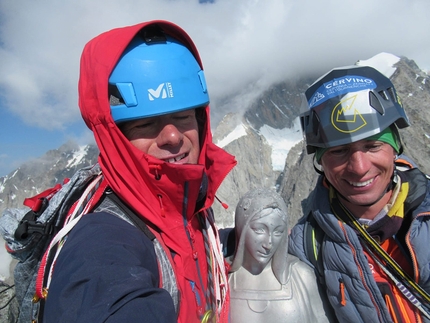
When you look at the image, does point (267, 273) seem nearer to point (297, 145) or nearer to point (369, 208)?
point (369, 208)

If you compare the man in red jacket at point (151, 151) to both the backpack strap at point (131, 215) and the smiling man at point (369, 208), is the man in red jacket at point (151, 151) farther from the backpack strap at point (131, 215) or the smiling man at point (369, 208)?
the smiling man at point (369, 208)

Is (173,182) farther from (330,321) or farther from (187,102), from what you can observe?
(330,321)

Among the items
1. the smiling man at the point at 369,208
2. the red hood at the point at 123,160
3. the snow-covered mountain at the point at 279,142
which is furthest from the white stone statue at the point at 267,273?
the snow-covered mountain at the point at 279,142

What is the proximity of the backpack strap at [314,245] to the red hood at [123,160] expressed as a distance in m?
2.11

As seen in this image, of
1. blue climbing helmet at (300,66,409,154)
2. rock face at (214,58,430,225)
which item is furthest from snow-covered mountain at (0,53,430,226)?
blue climbing helmet at (300,66,409,154)

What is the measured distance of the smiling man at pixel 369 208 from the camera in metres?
3.04

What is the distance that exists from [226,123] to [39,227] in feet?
329

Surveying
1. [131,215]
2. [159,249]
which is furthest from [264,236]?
[131,215]

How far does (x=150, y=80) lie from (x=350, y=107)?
2.23 m

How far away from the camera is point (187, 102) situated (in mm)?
2438

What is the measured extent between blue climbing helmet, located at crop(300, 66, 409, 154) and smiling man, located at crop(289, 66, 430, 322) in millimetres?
10

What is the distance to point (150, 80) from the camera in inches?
91.7

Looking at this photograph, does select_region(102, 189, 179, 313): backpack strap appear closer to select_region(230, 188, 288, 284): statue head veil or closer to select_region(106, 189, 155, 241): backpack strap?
select_region(106, 189, 155, 241): backpack strap

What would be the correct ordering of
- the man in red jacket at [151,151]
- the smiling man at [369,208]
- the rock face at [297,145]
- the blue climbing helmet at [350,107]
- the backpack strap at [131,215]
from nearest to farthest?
the man in red jacket at [151,151], the backpack strap at [131,215], the smiling man at [369,208], the blue climbing helmet at [350,107], the rock face at [297,145]
